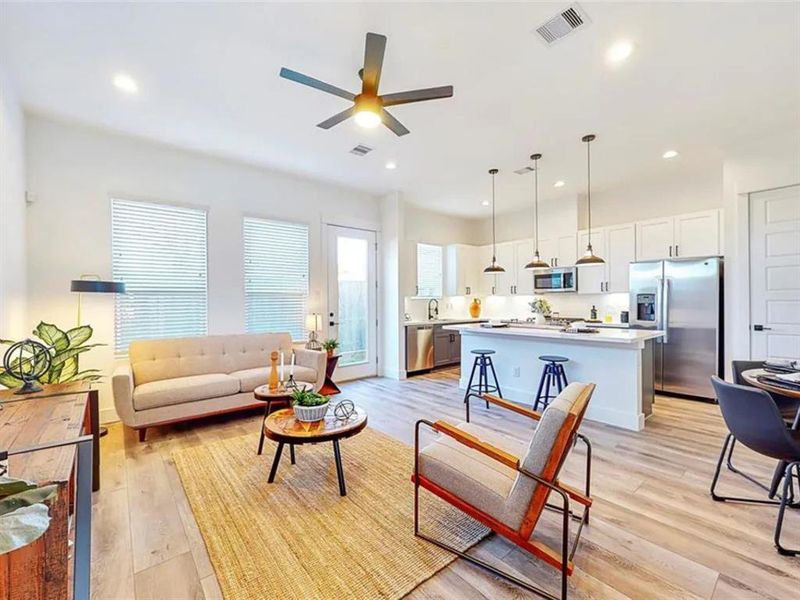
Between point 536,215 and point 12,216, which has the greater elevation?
point 536,215

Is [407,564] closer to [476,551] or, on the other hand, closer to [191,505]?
[476,551]

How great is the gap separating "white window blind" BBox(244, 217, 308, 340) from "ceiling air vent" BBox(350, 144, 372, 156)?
150cm

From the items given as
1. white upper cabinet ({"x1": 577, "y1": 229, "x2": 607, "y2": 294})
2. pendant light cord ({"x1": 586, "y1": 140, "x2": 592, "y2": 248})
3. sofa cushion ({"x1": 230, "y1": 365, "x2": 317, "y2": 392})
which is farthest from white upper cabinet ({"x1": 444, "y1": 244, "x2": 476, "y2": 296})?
sofa cushion ({"x1": 230, "y1": 365, "x2": 317, "y2": 392})

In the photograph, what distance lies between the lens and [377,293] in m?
6.23

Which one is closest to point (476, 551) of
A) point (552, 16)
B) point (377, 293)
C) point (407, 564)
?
point (407, 564)

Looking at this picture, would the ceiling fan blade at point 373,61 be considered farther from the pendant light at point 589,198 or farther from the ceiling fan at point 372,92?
the pendant light at point 589,198

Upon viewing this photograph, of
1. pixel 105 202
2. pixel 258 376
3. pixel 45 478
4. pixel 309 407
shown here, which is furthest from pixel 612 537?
pixel 105 202

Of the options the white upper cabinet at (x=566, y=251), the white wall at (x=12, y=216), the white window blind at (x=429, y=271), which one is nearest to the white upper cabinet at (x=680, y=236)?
the white upper cabinet at (x=566, y=251)

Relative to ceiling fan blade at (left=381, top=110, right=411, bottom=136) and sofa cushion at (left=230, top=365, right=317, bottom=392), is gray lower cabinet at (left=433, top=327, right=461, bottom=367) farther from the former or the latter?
ceiling fan blade at (left=381, top=110, right=411, bottom=136)

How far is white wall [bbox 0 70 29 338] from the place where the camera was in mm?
2727

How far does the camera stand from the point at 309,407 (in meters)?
2.55

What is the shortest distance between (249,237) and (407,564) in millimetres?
4323

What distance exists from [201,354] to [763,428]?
4.90 m

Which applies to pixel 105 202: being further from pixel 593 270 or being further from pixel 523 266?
pixel 593 270
